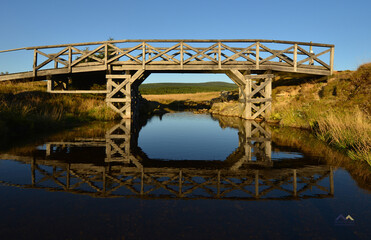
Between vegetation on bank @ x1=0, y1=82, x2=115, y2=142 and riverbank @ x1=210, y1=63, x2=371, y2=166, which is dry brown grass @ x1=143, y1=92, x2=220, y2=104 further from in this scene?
vegetation on bank @ x1=0, y1=82, x2=115, y2=142

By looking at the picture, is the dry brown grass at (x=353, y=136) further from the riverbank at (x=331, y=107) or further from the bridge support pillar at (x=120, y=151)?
the bridge support pillar at (x=120, y=151)

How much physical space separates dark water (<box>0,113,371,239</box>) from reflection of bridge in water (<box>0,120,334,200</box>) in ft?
0.05

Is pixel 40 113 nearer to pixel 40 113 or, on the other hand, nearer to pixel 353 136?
pixel 40 113

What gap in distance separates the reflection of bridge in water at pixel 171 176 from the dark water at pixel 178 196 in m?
0.02

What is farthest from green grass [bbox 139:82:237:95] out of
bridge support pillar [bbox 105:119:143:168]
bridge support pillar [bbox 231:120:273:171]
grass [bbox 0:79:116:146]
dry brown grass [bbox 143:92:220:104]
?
bridge support pillar [bbox 105:119:143:168]

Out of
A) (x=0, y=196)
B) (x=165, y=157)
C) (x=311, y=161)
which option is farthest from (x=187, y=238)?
(x=311, y=161)

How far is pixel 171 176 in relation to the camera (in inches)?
182

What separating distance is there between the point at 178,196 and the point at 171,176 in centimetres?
98

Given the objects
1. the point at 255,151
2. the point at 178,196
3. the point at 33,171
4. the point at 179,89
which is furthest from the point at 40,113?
the point at 179,89

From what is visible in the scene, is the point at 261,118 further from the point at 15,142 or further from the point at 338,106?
the point at 15,142

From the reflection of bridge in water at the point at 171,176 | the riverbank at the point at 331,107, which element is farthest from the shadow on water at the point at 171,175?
the riverbank at the point at 331,107

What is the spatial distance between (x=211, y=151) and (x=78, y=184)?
3.93 meters

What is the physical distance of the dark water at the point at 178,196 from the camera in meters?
2.69

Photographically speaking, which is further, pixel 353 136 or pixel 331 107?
pixel 331 107
